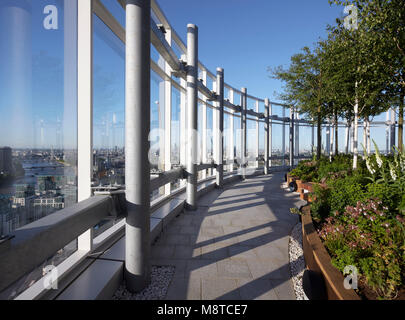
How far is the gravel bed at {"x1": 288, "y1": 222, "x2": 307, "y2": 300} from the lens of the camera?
2440mm

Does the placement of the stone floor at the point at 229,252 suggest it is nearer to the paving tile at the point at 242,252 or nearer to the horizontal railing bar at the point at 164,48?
the paving tile at the point at 242,252

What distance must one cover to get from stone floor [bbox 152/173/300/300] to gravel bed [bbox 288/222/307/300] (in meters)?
0.07

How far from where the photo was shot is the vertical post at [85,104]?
249 centimetres

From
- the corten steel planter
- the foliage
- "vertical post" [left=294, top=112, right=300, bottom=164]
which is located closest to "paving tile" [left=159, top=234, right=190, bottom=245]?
the corten steel planter

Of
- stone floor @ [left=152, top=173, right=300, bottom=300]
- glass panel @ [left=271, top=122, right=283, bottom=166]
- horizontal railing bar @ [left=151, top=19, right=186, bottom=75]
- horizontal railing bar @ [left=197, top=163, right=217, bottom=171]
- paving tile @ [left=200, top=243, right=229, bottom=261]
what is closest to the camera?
stone floor @ [left=152, top=173, right=300, bottom=300]

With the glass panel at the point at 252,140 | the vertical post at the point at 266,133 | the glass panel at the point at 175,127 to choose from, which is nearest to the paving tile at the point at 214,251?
the glass panel at the point at 175,127

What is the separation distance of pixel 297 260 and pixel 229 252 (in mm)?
979

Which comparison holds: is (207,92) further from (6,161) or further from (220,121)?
(6,161)

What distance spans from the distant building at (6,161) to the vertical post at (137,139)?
93cm

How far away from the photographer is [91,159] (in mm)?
2623

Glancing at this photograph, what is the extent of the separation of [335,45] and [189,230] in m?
6.83

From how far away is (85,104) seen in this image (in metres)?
2.54

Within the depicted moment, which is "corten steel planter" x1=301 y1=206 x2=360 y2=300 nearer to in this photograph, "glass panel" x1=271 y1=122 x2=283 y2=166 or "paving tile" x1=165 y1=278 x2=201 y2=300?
"paving tile" x1=165 y1=278 x2=201 y2=300
